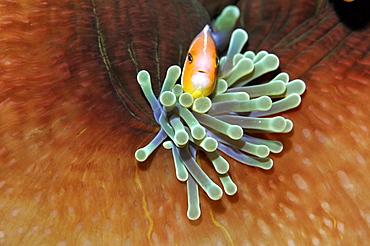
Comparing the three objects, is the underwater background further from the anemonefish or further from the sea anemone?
the anemonefish

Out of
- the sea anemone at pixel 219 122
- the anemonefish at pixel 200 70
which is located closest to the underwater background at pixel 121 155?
the sea anemone at pixel 219 122

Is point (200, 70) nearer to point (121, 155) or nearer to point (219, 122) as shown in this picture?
point (219, 122)

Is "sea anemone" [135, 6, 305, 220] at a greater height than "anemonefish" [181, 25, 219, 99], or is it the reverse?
"anemonefish" [181, 25, 219, 99]

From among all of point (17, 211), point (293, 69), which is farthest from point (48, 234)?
point (293, 69)

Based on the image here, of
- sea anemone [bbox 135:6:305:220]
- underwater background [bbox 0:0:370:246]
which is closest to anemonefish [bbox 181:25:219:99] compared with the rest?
sea anemone [bbox 135:6:305:220]

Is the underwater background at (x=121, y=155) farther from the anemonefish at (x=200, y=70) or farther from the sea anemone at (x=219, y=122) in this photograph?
the anemonefish at (x=200, y=70)
